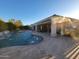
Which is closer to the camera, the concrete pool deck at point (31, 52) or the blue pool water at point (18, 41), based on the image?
the concrete pool deck at point (31, 52)

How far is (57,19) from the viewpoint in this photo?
18.0 m

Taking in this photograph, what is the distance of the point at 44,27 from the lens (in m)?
29.0

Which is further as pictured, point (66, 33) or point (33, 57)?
point (66, 33)

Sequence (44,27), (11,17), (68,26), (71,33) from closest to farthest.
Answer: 1. (71,33)
2. (68,26)
3. (44,27)
4. (11,17)

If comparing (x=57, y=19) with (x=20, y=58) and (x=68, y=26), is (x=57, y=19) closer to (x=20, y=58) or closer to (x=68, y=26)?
(x=68, y=26)

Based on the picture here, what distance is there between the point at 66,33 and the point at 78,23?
12.7 feet

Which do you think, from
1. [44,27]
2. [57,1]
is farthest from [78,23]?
[44,27]

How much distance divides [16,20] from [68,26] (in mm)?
28677

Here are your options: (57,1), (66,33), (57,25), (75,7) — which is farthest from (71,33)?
(57,1)

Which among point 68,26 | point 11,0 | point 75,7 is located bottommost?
point 68,26

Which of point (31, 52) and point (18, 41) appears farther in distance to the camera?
point (18, 41)

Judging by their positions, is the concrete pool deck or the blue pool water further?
the blue pool water

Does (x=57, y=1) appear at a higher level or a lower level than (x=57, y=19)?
higher

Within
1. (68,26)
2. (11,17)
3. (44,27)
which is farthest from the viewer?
(11,17)
